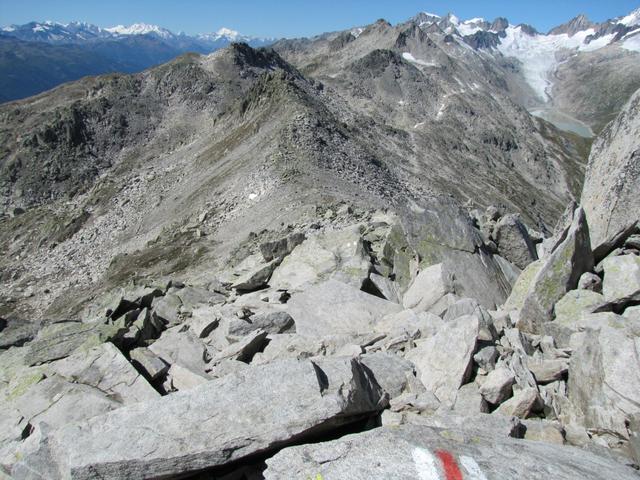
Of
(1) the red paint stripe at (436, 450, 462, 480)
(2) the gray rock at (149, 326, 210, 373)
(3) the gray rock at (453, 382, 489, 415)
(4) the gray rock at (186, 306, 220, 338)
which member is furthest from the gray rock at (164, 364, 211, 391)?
(1) the red paint stripe at (436, 450, 462, 480)

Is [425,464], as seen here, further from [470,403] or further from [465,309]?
[465,309]

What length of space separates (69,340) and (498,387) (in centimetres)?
1278

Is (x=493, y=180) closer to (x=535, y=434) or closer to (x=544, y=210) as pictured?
(x=544, y=210)

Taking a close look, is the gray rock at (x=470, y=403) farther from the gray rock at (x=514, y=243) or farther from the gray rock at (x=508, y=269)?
the gray rock at (x=514, y=243)

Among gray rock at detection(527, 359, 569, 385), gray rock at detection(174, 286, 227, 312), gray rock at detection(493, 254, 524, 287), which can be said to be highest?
gray rock at detection(493, 254, 524, 287)

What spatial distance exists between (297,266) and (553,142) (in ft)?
663

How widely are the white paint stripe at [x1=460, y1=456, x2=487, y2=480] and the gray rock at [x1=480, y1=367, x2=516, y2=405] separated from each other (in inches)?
101

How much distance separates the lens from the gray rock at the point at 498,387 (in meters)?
8.63

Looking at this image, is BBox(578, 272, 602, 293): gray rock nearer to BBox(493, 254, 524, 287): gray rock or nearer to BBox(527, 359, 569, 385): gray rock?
BBox(527, 359, 569, 385): gray rock

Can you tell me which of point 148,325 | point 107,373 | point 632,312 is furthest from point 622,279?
point 148,325

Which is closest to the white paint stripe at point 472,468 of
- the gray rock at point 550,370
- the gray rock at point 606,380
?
the gray rock at point 606,380

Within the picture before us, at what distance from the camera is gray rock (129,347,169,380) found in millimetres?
11664

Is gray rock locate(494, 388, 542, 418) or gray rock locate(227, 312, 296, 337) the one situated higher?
gray rock locate(494, 388, 542, 418)

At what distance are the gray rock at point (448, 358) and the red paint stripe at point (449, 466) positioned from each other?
7.93 feet
